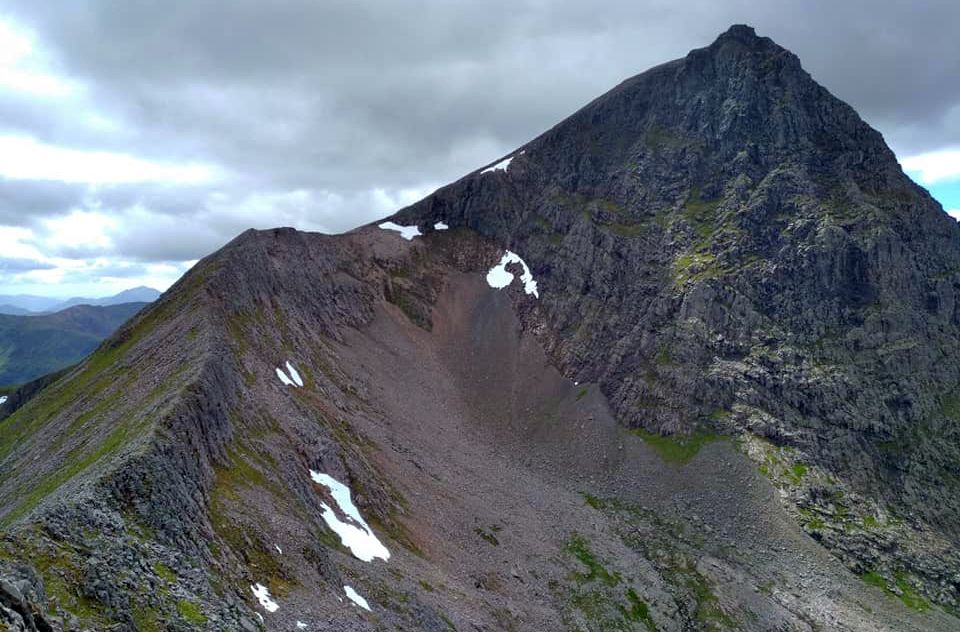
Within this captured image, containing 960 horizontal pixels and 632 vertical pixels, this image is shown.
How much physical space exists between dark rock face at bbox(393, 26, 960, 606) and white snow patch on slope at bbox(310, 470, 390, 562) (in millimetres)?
66460

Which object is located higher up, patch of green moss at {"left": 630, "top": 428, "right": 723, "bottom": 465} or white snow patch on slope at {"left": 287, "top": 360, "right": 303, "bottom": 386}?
white snow patch on slope at {"left": 287, "top": 360, "right": 303, "bottom": 386}

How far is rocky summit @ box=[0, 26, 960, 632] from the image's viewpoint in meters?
42.0

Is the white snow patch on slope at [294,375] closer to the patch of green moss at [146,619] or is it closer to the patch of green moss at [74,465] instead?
the patch of green moss at [74,465]

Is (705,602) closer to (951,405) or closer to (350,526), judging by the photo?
(350,526)

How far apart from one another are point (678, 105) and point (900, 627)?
399 ft

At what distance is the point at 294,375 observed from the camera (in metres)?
79.9

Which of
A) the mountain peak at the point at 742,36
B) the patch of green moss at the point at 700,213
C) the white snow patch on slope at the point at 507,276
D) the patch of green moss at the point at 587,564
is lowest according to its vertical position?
the patch of green moss at the point at 587,564

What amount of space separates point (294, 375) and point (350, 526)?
2813 cm

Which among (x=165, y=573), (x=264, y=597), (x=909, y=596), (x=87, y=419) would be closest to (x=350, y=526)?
(x=264, y=597)

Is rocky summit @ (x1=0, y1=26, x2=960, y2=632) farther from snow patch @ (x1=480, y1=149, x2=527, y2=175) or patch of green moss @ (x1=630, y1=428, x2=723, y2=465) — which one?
snow patch @ (x1=480, y1=149, x2=527, y2=175)

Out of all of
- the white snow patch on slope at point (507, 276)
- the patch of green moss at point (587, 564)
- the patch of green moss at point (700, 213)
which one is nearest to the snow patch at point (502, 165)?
the white snow patch on slope at point (507, 276)

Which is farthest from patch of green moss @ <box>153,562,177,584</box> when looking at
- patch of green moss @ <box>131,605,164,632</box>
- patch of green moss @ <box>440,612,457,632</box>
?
patch of green moss @ <box>440,612,457,632</box>

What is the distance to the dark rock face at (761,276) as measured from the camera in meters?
103

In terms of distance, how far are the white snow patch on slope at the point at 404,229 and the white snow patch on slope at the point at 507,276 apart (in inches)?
884
